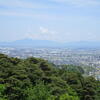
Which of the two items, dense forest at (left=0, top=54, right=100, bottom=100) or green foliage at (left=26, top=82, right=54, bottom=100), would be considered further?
dense forest at (left=0, top=54, right=100, bottom=100)

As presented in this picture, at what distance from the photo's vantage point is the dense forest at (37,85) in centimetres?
1479

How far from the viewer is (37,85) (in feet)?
50.2

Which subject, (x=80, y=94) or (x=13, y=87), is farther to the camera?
(x=80, y=94)

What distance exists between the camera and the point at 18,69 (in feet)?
56.9

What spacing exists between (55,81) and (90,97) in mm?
2967

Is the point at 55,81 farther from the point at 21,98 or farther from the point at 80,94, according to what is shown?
the point at 21,98

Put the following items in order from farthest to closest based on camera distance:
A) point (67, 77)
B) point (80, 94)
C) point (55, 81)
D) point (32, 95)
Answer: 1. point (67, 77)
2. point (80, 94)
3. point (55, 81)
4. point (32, 95)

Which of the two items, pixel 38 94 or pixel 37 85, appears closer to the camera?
pixel 38 94

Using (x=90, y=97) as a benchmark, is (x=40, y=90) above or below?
above

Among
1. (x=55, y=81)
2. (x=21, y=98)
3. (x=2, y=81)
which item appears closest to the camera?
(x=21, y=98)

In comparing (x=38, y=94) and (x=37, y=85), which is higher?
(x=37, y=85)

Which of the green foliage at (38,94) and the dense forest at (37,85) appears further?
the dense forest at (37,85)

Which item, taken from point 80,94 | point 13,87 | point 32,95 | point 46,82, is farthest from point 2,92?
point 80,94

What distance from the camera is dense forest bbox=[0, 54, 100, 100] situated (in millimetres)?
14789
